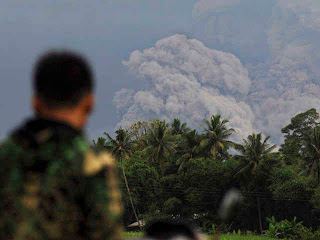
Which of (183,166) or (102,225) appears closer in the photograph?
(102,225)

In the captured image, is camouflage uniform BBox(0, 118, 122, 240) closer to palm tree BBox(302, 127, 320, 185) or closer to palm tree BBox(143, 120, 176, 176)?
palm tree BBox(302, 127, 320, 185)

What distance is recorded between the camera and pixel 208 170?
53.1 meters

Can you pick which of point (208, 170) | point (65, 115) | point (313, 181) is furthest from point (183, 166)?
point (65, 115)

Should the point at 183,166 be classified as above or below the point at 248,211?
above

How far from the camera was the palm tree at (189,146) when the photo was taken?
58688 millimetres

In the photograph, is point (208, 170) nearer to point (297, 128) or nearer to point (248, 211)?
point (248, 211)

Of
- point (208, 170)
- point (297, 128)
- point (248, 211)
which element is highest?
point (297, 128)

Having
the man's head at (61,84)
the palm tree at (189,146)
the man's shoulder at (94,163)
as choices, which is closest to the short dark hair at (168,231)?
the man's shoulder at (94,163)

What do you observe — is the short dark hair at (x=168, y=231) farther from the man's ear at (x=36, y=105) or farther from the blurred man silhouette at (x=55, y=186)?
the man's ear at (x=36, y=105)

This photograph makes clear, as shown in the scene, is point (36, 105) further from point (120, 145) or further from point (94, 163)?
point (120, 145)

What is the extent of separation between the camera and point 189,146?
60500mm

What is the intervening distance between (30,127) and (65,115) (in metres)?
0.11

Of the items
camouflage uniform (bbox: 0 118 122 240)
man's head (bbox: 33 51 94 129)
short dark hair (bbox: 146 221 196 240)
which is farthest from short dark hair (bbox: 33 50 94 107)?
short dark hair (bbox: 146 221 196 240)

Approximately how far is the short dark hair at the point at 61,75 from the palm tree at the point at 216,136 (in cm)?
5823
